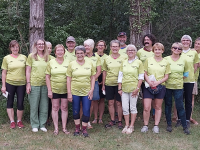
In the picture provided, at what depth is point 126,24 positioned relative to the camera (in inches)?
331

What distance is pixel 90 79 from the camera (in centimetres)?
480

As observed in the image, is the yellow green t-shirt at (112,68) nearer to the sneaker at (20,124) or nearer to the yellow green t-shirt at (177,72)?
the yellow green t-shirt at (177,72)

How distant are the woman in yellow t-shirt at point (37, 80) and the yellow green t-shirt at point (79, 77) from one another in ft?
2.11

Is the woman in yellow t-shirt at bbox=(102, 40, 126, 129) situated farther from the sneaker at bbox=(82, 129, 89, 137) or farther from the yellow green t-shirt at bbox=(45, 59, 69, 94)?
the yellow green t-shirt at bbox=(45, 59, 69, 94)

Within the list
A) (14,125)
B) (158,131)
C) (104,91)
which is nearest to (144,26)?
(104,91)

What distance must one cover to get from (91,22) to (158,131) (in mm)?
4827

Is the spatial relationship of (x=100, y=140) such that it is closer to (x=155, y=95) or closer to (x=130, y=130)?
(x=130, y=130)

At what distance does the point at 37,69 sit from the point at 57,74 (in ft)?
1.52

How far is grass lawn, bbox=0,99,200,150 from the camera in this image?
14.4 ft

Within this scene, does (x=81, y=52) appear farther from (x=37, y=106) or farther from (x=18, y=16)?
(x=18, y=16)

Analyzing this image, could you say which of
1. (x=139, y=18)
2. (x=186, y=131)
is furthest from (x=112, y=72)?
(x=139, y=18)

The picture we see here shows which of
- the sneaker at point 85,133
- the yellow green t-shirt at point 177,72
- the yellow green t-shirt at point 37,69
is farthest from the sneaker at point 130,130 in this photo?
the yellow green t-shirt at point 37,69

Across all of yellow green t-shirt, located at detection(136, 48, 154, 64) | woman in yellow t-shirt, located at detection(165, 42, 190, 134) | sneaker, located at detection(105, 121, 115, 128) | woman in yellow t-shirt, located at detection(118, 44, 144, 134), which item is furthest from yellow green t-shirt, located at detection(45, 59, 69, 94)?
woman in yellow t-shirt, located at detection(165, 42, 190, 134)

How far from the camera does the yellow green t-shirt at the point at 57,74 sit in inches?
185
